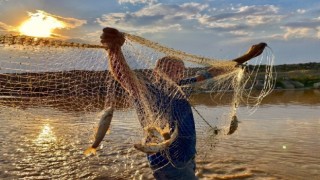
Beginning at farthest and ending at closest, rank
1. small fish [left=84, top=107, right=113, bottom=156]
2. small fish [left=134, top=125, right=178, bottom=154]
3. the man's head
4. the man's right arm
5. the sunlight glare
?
1. the sunlight glare
2. the man's head
3. small fish [left=84, top=107, right=113, bottom=156]
4. the man's right arm
5. small fish [left=134, top=125, right=178, bottom=154]

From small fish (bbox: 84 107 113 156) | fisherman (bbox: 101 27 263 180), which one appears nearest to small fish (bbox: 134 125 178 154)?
fisherman (bbox: 101 27 263 180)

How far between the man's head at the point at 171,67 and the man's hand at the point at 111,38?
32.3 inches

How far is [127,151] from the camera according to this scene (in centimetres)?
1319

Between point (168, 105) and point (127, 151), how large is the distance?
23.0 ft

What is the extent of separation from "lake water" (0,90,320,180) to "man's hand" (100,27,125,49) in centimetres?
354

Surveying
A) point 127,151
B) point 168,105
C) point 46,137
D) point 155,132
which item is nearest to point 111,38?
point 168,105

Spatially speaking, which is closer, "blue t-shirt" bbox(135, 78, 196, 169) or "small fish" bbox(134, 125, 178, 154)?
"small fish" bbox(134, 125, 178, 154)

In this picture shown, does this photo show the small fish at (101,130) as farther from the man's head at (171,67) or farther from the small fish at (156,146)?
the man's head at (171,67)

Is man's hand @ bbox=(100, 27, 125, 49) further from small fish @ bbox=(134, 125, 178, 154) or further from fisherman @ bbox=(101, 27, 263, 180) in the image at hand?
small fish @ bbox=(134, 125, 178, 154)

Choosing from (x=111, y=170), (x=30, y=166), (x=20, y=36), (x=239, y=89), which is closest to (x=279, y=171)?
(x=239, y=89)

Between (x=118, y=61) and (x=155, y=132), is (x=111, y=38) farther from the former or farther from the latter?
(x=155, y=132)

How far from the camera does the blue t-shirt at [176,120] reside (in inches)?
253

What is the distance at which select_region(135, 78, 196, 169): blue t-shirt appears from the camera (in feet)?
21.1

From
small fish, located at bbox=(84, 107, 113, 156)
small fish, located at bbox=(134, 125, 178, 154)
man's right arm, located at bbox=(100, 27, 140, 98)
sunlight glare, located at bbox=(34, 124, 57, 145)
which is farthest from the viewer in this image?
sunlight glare, located at bbox=(34, 124, 57, 145)
